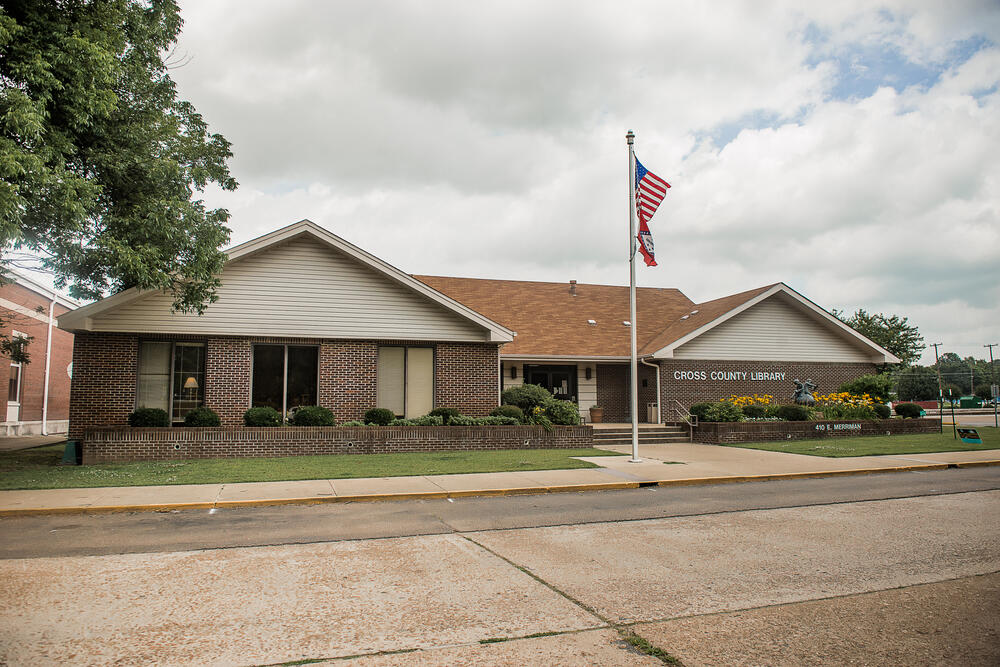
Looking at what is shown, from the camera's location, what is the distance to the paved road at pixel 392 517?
7.80 meters

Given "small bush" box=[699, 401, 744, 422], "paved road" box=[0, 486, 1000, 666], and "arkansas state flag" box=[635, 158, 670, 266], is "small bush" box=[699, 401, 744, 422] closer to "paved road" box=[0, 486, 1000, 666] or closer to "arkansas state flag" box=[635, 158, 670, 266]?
"arkansas state flag" box=[635, 158, 670, 266]

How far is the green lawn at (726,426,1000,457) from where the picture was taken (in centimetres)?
1772

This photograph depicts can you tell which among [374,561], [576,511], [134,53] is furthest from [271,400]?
[374,561]

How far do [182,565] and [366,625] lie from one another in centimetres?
279

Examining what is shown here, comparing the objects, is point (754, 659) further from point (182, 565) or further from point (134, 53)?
point (134, 53)

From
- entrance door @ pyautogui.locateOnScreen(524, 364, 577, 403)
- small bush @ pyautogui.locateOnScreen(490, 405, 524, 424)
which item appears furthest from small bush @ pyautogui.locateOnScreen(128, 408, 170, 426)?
entrance door @ pyautogui.locateOnScreen(524, 364, 577, 403)

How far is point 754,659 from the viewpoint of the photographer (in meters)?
4.25

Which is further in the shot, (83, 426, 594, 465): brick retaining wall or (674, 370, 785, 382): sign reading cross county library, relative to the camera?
(674, 370, 785, 382): sign reading cross county library

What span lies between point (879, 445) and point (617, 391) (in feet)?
31.8

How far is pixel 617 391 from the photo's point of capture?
26641 millimetres

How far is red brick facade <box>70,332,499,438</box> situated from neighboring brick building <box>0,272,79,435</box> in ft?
Result: 32.2

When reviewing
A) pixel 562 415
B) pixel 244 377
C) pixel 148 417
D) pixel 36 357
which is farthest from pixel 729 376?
pixel 36 357

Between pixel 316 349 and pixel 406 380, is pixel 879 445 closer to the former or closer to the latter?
pixel 406 380

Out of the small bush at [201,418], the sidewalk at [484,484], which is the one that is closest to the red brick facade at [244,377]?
the small bush at [201,418]
